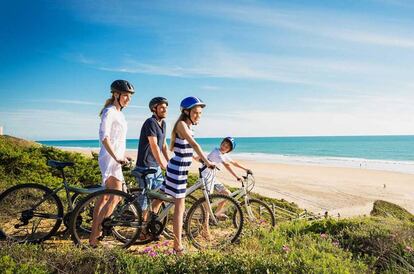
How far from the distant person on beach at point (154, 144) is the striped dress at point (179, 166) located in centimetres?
58

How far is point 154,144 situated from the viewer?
5.68 meters

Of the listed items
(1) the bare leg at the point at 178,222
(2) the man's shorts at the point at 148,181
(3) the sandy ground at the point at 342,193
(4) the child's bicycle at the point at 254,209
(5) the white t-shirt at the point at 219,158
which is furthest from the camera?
(3) the sandy ground at the point at 342,193

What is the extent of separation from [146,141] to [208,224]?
162cm

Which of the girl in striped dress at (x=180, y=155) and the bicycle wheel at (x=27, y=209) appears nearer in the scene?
the girl in striped dress at (x=180, y=155)

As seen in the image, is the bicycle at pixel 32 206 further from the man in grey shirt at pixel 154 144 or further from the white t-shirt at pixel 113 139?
the man in grey shirt at pixel 154 144

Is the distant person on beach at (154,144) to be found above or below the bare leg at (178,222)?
above

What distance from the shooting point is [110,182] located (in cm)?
518

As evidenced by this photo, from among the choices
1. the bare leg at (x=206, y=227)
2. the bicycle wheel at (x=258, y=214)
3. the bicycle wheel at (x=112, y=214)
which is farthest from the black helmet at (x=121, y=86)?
the bicycle wheel at (x=258, y=214)

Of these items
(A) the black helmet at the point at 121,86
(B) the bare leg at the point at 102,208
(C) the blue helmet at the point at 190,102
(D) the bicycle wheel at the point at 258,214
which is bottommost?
(D) the bicycle wheel at the point at 258,214

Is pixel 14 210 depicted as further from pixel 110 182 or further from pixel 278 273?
pixel 278 273

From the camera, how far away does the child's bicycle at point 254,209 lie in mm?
7355

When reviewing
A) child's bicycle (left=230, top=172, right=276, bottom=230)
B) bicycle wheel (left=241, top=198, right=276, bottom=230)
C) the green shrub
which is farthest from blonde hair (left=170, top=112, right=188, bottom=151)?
the green shrub

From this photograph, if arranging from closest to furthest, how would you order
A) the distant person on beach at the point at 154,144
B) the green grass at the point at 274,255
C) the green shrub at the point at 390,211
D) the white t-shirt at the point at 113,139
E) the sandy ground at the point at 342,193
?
1. the green grass at the point at 274,255
2. the white t-shirt at the point at 113,139
3. the distant person on beach at the point at 154,144
4. the green shrub at the point at 390,211
5. the sandy ground at the point at 342,193

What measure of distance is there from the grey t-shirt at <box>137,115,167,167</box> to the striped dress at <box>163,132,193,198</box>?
32.3 inches
